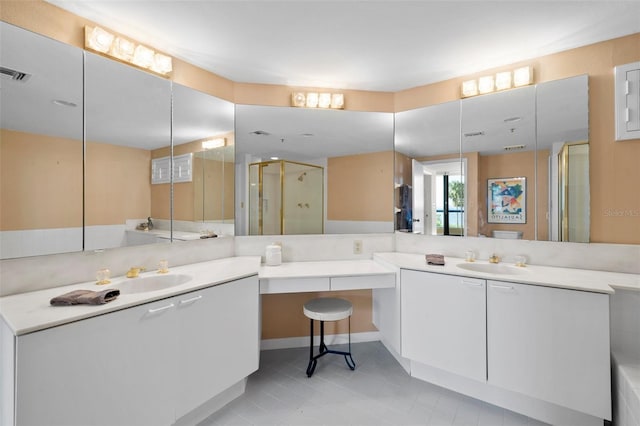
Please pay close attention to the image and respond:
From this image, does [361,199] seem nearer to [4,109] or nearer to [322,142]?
[322,142]

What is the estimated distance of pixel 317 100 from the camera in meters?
2.41

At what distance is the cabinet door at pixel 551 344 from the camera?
143cm

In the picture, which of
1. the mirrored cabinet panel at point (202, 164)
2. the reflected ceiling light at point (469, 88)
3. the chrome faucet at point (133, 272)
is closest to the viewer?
the chrome faucet at point (133, 272)

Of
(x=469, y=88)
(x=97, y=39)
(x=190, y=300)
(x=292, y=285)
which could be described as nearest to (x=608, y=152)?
(x=469, y=88)

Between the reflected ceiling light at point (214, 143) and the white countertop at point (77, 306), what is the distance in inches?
37.5

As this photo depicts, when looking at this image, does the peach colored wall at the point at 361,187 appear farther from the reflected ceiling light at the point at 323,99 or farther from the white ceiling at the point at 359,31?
the white ceiling at the point at 359,31

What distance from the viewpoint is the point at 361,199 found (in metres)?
2.49

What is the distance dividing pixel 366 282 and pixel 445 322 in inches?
22.8

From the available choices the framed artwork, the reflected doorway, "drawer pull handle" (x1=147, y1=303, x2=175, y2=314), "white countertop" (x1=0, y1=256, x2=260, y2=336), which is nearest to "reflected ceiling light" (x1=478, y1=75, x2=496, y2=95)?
the reflected doorway

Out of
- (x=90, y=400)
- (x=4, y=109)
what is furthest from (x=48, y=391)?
(x=4, y=109)

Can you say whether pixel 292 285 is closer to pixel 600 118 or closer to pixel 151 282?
pixel 151 282

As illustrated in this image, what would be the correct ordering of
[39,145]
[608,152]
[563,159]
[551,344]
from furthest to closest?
[563,159]
[608,152]
[551,344]
[39,145]

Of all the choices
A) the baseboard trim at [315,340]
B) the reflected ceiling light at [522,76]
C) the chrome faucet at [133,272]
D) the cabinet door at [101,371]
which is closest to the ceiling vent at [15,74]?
the chrome faucet at [133,272]

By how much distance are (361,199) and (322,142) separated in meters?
0.63
